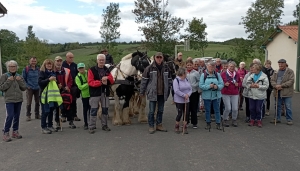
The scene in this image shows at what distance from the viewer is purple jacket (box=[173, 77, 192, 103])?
692 cm

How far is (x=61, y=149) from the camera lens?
18.7 ft

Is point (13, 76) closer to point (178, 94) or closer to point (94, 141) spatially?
point (94, 141)

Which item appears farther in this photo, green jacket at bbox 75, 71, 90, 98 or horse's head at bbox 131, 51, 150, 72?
horse's head at bbox 131, 51, 150, 72

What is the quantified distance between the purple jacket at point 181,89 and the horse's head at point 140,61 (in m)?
1.14

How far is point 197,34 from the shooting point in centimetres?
2956

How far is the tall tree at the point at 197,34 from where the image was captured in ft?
95.5

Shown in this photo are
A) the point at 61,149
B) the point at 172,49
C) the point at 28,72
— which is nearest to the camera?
the point at 61,149

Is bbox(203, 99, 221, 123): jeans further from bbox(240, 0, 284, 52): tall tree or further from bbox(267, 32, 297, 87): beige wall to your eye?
bbox(240, 0, 284, 52): tall tree

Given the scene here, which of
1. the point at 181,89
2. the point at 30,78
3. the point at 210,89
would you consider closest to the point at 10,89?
the point at 30,78

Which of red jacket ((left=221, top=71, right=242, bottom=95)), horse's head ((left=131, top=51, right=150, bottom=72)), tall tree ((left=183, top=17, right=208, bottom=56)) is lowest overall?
red jacket ((left=221, top=71, right=242, bottom=95))

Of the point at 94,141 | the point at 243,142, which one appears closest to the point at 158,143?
the point at 94,141

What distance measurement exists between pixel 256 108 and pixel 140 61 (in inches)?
132

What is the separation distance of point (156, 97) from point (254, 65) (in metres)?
2.93

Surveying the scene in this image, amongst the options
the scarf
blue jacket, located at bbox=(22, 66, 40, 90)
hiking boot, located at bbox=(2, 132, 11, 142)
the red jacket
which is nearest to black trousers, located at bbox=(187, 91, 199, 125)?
the red jacket
